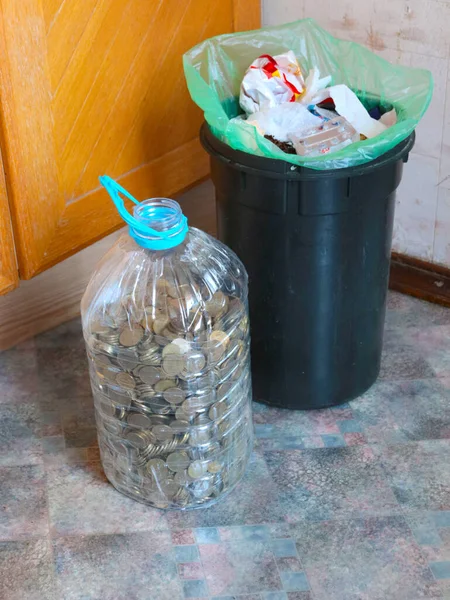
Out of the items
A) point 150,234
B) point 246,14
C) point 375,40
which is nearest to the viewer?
point 150,234

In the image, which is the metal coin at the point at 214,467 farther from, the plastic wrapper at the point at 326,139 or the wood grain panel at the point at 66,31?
the wood grain panel at the point at 66,31

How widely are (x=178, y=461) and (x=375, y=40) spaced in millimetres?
1031

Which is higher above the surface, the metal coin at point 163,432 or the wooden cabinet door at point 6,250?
the wooden cabinet door at point 6,250

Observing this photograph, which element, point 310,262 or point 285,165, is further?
point 310,262

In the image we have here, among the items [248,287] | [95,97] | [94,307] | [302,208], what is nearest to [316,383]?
[248,287]

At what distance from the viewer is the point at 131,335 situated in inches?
56.2

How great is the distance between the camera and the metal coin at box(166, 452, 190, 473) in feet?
4.90

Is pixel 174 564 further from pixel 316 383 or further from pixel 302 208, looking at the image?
pixel 302 208

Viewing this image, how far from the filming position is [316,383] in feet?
5.63

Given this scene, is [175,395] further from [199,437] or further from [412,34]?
[412,34]

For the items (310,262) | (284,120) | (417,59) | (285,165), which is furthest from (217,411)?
(417,59)

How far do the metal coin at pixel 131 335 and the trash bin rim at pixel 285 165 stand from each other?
337 millimetres

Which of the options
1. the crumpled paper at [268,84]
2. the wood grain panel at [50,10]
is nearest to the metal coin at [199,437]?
the crumpled paper at [268,84]

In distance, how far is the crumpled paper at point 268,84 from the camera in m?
1.64
